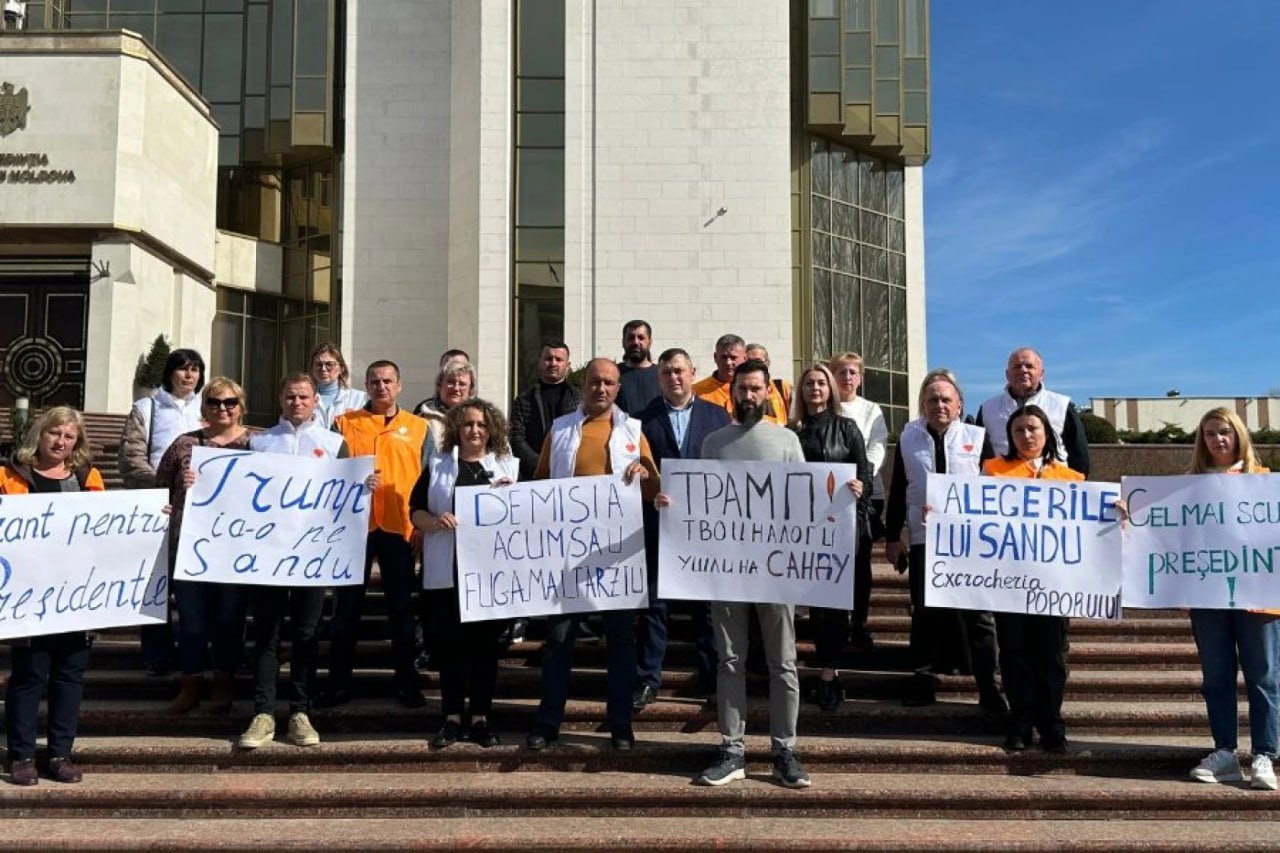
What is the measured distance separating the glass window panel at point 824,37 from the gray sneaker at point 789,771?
863 inches

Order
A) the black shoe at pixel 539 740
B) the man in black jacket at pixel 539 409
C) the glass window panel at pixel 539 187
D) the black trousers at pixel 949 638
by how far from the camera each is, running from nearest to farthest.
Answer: the black shoe at pixel 539 740 < the black trousers at pixel 949 638 < the man in black jacket at pixel 539 409 < the glass window panel at pixel 539 187

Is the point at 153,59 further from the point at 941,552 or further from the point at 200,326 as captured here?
the point at 941,552

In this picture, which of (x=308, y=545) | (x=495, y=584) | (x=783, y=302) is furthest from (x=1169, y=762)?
(x=783, y=302)

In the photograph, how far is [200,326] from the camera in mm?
23281

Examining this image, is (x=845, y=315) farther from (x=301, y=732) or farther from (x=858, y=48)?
(x=301, y=732)

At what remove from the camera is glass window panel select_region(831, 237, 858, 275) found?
24.6 meters

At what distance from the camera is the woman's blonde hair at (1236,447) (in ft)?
18.6

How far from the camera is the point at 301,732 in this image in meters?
5.68

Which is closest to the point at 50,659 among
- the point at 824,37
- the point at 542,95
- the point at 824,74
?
the point at 542,95

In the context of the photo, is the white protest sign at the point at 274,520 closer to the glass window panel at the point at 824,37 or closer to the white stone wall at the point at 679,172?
the white stone wall at the point at 679,172

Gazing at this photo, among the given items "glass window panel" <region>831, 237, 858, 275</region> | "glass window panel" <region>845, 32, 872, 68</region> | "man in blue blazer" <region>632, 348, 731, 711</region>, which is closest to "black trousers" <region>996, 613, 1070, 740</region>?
"man in blue blazer" <region>632, 348, 731, 711</region>

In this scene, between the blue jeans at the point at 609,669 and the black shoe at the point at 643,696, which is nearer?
the blue jeans at the point at 609,669

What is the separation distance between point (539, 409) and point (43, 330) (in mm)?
18676

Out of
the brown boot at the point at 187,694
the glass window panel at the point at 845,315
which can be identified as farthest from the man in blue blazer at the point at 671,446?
the glass window panel at the point at 845,315
